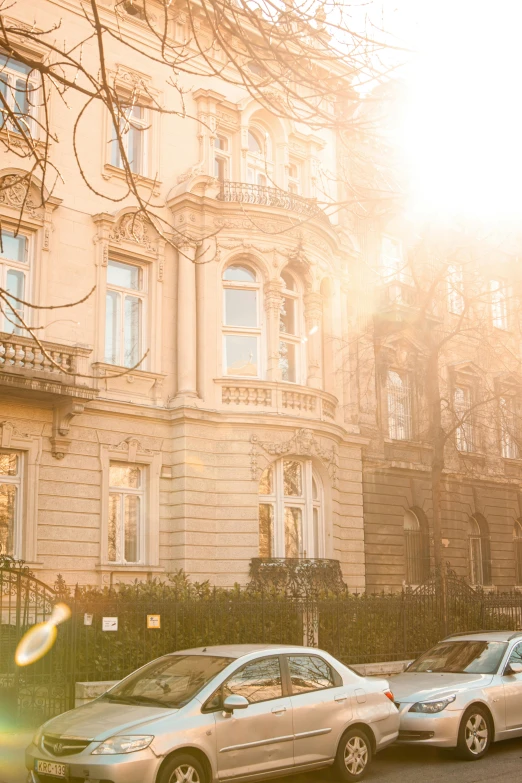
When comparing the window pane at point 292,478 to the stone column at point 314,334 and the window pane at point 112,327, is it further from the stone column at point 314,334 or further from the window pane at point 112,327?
the window pane at point 112,327

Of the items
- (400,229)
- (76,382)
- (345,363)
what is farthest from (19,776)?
(400,229)

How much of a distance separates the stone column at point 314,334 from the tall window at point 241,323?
147 centimetres

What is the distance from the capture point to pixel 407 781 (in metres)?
9.97

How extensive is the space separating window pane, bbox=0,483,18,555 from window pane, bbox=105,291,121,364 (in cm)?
371

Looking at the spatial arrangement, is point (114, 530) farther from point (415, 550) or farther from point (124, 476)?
point (415, 550)

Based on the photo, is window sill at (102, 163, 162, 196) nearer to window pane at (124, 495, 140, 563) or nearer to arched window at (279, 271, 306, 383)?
arched window at (279, 271, 306, 383)

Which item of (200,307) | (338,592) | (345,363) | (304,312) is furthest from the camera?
(345,363)

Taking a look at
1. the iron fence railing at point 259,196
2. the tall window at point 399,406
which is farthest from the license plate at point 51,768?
the tall window at point 399,406

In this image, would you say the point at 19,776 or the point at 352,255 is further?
the point at 352,255

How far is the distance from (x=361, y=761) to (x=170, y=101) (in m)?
16.8

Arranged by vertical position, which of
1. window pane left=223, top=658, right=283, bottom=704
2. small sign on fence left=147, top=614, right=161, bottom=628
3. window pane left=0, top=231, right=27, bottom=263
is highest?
window pane left=0, top=231, right=27, bottom=263

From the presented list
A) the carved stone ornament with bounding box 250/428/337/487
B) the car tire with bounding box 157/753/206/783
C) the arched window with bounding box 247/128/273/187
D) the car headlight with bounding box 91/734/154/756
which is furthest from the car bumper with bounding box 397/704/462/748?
the arched window with bounding box 247/128/273/187

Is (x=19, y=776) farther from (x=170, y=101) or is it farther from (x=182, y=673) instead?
(x=170, y=101)

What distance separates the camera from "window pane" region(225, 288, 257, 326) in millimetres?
21828
